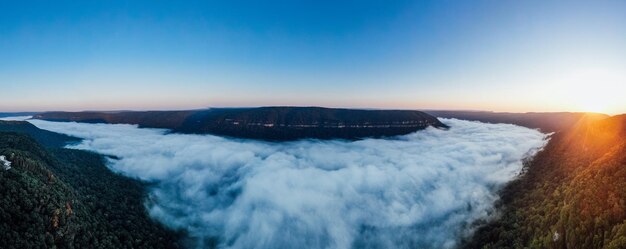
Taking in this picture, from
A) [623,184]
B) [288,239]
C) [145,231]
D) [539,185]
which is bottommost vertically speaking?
[288,239]

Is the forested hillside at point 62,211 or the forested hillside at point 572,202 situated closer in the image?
the forested hillside at point 62,211

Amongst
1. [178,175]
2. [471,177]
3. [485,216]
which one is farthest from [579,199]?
[178,175]

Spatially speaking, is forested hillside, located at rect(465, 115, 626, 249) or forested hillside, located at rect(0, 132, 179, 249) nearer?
forested hillside, located at rect(0, 132, 179, 249)

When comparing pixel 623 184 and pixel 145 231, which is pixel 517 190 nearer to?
pixel 623 184
